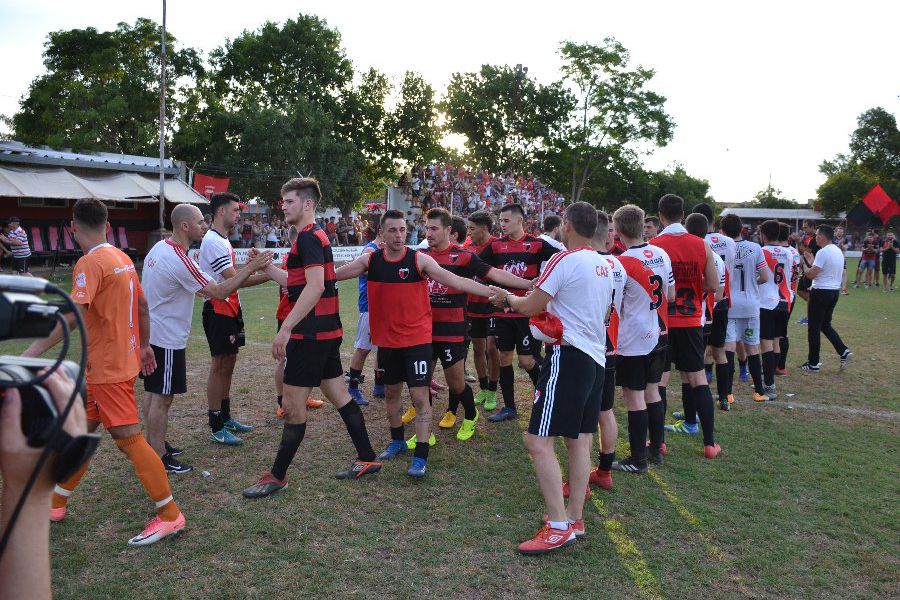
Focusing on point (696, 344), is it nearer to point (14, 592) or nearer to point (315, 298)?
point (315, 298)

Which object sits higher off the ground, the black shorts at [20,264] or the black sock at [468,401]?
the black shorts at [20,264]

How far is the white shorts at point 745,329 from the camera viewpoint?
766 cm

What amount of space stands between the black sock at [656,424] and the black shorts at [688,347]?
0.63 meters

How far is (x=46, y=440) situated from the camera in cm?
127

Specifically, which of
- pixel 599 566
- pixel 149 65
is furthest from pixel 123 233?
pixel 599 566

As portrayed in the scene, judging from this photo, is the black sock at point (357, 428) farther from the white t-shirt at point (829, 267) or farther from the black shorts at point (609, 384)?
the white t-shirt at point (829, 267)

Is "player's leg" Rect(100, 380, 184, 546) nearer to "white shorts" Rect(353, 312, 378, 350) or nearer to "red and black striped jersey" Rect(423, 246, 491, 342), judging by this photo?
"red and black striped jersey" Rect(423, 246, 491, 342)

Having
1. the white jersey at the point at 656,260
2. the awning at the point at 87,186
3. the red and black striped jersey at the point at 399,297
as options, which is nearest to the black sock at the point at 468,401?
the red and black striped jersey at the point at 399,297

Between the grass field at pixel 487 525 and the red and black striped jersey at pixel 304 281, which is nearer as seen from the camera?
the grass field at pixel 487 525

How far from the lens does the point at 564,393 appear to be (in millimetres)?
3904

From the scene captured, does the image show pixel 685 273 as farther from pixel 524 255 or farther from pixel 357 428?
pixel 357 428

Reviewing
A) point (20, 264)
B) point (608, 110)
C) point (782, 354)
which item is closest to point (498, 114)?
point (608, 110)

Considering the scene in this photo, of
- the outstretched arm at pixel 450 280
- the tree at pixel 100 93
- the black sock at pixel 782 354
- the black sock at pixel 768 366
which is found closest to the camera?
the outstretched arm at pixel 450 280

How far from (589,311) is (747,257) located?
489 cm
